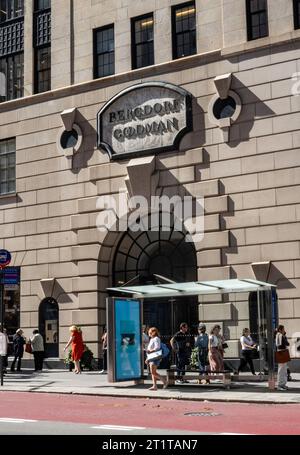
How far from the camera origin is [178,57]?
92.7 ft

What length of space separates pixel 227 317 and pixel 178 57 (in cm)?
1065

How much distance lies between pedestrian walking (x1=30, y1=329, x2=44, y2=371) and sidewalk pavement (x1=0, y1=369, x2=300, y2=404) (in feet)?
7.34

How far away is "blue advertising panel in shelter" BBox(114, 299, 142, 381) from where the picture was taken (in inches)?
849

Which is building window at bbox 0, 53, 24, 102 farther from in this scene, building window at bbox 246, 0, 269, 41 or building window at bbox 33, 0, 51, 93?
building window at bbox 246, 0, 269, 41

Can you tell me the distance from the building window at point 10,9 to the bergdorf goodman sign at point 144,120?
25.6 ft

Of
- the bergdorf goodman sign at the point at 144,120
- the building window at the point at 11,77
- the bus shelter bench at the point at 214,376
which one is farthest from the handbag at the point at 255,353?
the building window at the point at 11,77

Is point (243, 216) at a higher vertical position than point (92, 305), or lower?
higher

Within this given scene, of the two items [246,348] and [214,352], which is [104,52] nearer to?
[246,348]

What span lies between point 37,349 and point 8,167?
8832 millimetres

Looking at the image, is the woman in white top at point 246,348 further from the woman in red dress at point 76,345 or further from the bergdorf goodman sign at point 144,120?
the bergdorf goodman sign at point 144,120

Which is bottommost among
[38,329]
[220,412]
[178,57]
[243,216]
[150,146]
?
[220,412]

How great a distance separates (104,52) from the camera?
99.6 feet
